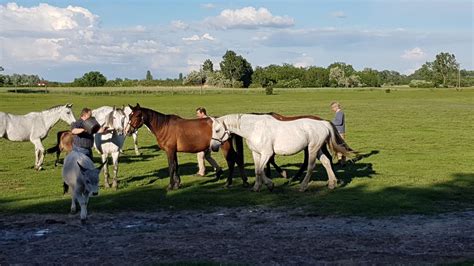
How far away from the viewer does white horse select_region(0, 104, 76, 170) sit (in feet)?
59.1

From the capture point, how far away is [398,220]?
10.6 m

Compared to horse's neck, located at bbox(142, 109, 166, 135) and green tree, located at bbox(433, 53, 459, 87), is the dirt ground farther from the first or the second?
green tree, located at bbox(433, 53, 459, 87)

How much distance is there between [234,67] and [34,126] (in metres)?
125

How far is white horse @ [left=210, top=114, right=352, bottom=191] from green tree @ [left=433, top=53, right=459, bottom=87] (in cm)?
14517

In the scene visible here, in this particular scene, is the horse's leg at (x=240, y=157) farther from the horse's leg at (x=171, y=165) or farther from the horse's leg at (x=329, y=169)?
the horse's leg at (x=329, y=169)

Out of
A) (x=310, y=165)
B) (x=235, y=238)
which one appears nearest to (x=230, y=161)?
(x=310, y=165)

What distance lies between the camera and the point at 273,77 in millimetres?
146625

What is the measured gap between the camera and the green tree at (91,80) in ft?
445

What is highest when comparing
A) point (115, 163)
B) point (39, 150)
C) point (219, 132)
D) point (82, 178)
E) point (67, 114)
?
point (67, 114)

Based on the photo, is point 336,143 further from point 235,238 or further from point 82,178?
point 82,178

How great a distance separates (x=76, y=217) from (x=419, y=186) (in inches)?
319

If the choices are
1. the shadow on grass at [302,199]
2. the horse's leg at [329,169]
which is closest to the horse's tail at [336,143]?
the horse's leg at [329,169]

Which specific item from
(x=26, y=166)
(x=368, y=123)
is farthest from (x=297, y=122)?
(x=368, y=123)

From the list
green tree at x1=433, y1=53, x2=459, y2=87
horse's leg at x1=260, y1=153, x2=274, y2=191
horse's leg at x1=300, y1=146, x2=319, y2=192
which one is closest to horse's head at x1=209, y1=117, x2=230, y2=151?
horse's leg at x1=260, y1=153, x2=274, y2=191
